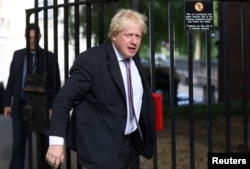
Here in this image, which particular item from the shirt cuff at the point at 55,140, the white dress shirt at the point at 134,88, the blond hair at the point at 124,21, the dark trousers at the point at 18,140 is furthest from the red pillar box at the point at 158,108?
the dark trousers at the point at 18,140

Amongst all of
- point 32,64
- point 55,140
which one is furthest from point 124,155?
point 32,64

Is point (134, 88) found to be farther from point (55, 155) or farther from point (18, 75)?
point (18, 75)

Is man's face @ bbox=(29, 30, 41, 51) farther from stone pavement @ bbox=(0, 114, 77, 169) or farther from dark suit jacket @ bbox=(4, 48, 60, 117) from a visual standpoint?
stone pavement @ bbox=(0, 114, 77, 169)

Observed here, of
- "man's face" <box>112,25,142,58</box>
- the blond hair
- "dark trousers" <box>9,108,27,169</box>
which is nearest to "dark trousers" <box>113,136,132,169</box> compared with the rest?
"man's face" <box>112,25,142,58</box>

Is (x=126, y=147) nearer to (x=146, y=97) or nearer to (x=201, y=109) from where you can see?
(x=146, y=97)

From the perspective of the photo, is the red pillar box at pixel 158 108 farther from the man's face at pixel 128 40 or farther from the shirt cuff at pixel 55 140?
the shirt cuff at pixel 55 140

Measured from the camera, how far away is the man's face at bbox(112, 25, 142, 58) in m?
3.20

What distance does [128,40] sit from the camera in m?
3.22

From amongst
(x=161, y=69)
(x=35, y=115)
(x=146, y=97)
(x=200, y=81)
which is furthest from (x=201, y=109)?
(x=200, y=81)

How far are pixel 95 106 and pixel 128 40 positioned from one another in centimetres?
49

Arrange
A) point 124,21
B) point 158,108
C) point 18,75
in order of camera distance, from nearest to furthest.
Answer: point 124,21 < point 158,108 < point 18,75

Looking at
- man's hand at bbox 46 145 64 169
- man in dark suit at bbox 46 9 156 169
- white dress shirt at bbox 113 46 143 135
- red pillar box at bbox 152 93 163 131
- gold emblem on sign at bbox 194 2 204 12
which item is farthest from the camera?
gold emblem on sign at bbox 194 2 204 12

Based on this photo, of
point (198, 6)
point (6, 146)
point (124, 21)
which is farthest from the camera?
point (6, 146)

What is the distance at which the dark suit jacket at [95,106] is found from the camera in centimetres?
316
